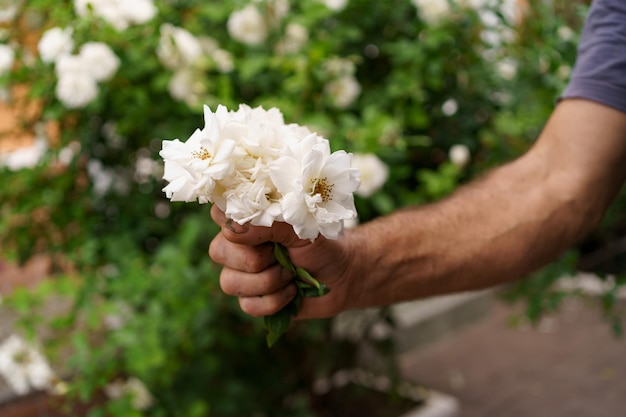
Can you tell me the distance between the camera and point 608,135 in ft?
5.05

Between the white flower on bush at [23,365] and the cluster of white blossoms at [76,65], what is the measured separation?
78 centimetres

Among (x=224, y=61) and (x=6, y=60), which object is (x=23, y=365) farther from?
(x=224, y=61)

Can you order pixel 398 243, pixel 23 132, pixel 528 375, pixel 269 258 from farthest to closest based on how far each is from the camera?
pixel 528 375 → pixel 23 132 → pixel 398 243 → pixel 269 258

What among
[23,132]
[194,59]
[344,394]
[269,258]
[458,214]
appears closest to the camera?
[269,258]

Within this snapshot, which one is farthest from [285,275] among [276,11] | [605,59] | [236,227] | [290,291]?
[276,11]

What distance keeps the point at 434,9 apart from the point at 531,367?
2589mm

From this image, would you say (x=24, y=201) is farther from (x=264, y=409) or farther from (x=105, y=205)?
(x=264, y=409)

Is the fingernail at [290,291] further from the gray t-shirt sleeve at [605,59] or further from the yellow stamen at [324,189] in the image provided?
the gray t-shirt sleeve at [605,59]

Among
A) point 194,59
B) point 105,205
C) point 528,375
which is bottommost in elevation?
point 528,375

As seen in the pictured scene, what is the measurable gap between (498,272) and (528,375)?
295cm

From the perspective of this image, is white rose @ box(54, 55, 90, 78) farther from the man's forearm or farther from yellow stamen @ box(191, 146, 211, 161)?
yellow stamen @ box(191, 146, 211, 161)

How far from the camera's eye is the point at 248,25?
2.48 metres

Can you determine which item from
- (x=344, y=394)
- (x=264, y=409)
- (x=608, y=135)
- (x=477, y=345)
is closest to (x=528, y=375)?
(x=477, y=345)

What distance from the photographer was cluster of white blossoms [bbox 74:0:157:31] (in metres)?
2.22
